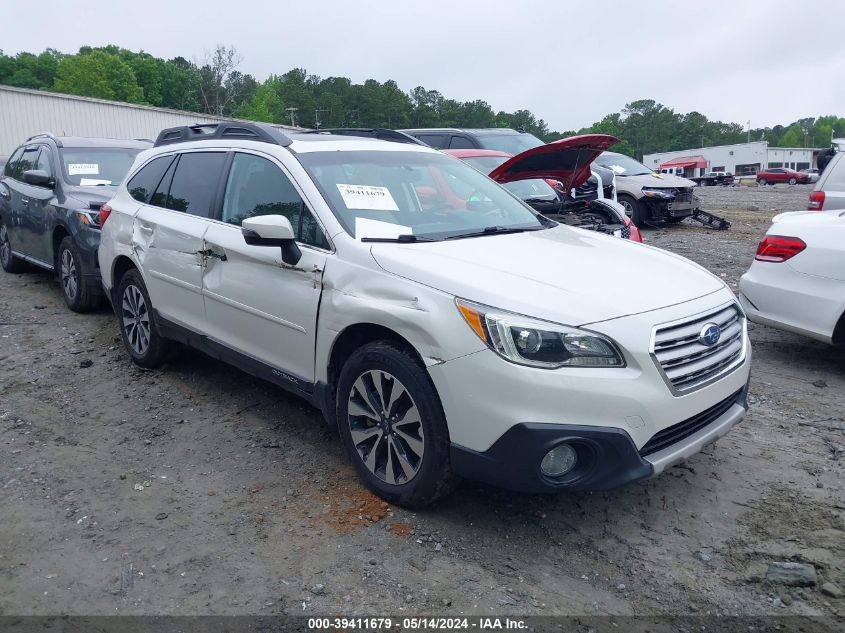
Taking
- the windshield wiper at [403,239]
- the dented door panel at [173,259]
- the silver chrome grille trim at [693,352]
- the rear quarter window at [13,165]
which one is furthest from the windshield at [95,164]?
the silver chrome grille trim at [693,352]

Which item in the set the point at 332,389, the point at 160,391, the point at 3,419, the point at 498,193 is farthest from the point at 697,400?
the point at 3,419

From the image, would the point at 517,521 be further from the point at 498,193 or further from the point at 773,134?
the point at 773,134

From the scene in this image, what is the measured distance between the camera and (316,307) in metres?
3.65

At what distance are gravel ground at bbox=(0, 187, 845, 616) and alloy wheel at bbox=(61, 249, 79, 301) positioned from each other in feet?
7.72

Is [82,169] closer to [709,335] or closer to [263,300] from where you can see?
[263,300]

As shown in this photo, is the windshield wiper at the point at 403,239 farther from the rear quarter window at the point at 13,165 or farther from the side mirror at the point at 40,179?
the rear quarter window at the point at 13,165

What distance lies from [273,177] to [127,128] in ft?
92.5

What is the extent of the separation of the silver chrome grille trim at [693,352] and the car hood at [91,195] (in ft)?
19.0

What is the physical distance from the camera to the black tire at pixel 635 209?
44.1ft

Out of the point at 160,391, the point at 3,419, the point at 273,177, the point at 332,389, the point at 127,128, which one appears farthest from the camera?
the point at 127,128

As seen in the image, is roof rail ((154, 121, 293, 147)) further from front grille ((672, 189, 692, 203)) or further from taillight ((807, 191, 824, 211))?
front grille ((672, 189, 692, 203))

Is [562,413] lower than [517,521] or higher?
higher

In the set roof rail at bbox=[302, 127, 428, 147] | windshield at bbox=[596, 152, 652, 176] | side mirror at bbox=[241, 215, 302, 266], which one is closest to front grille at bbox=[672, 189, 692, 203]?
windshield at bbox=[596, 152, 652, 176]

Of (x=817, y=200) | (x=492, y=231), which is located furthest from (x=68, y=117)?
(x=492, y=231)
